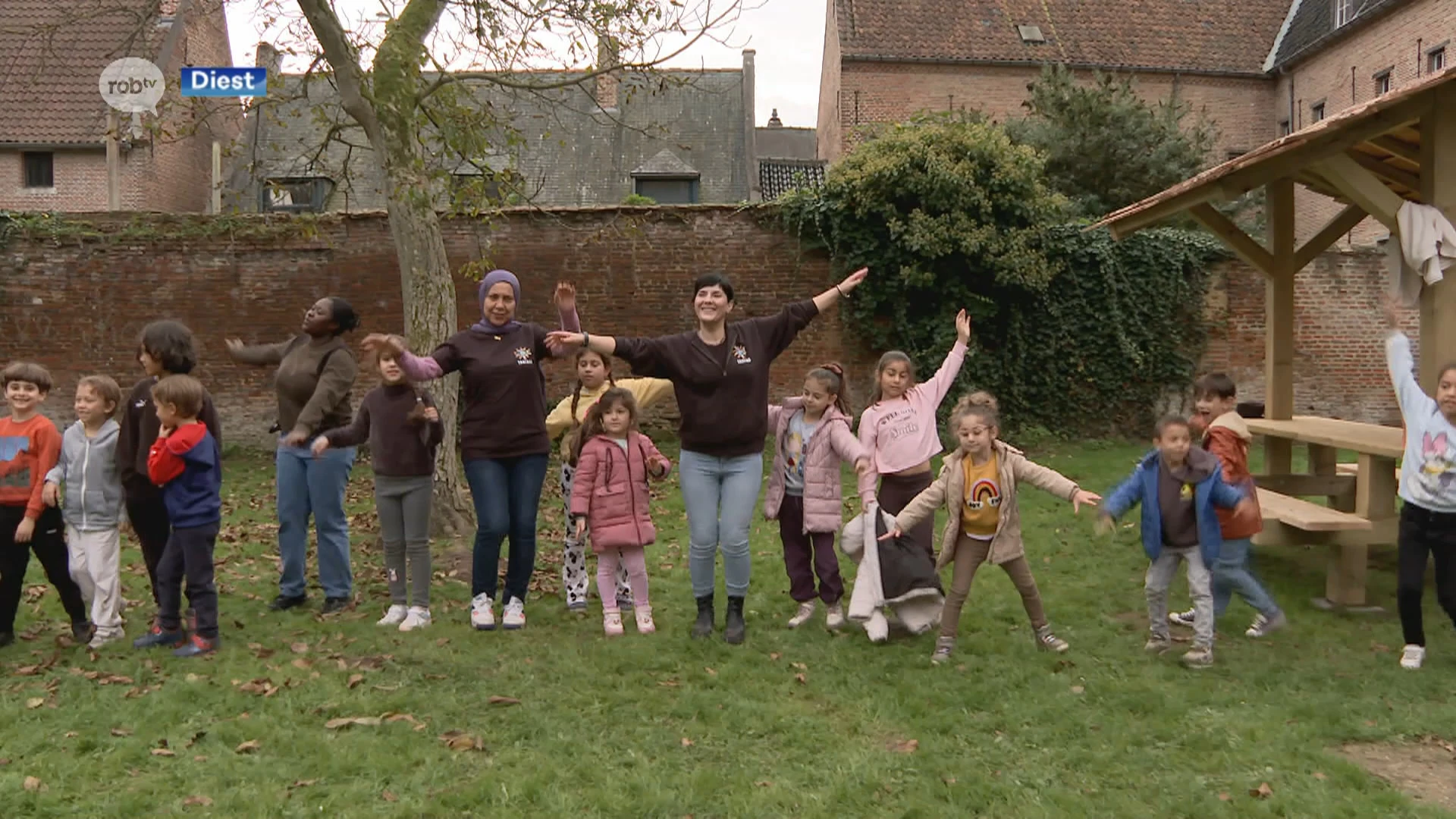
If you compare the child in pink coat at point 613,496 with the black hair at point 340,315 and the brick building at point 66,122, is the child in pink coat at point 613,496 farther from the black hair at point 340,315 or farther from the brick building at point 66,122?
the brick building at point 66,122

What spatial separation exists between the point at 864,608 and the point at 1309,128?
3.74 metres

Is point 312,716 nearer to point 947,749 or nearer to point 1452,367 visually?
point 947,749

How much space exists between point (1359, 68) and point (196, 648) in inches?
1117

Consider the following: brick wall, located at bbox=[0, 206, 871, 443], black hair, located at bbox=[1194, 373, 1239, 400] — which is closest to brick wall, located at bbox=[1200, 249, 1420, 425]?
brick wall, located at bbox=[0, 206, 871, 443]

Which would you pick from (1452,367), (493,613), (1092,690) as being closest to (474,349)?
(493,613)

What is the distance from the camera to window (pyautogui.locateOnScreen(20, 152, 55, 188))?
26.2m

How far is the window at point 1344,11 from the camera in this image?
2627 centimetres

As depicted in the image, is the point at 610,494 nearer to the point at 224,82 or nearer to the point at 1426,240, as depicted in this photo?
the point at 1426,240

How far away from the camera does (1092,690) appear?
5027mm

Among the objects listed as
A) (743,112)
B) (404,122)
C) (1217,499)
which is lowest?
(1217,499)

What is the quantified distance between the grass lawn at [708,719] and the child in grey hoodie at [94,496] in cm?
28

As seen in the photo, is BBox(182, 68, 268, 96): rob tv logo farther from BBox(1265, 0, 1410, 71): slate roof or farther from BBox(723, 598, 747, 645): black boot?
BBox(1265, 0, 1410, 71): slate roof

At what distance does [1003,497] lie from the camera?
5.45m

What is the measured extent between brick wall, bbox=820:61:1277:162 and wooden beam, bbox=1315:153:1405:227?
22.2m
